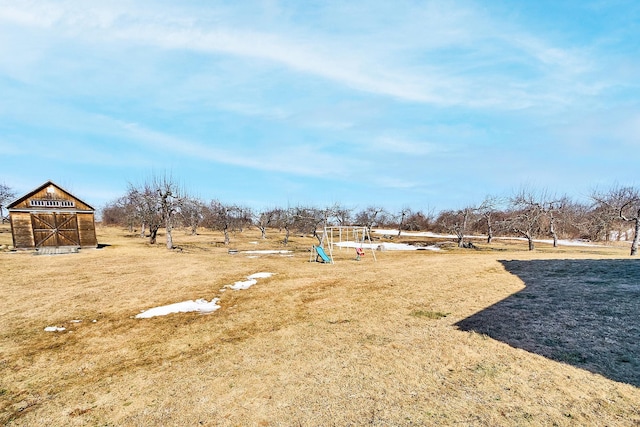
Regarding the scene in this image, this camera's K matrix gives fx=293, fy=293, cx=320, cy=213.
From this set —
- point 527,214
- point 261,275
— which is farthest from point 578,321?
point 527,214

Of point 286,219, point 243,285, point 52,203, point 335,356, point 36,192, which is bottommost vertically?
point 335,356

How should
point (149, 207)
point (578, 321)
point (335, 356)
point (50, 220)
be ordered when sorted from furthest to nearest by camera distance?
point (149, 207) < point (50, 220) < point (578, 321) < point (335, 356)

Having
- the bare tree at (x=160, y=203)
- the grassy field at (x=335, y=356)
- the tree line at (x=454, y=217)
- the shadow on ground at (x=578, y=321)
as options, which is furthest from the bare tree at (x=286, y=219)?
the shadow on ground at (x=578, y=321)

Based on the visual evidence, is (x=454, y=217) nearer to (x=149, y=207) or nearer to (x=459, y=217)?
(x=459, y=217)

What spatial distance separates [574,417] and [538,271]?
1090cm

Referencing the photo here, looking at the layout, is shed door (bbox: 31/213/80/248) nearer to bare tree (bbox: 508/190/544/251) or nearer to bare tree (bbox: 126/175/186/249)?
bare tree (bbox: 126/175/186/249)

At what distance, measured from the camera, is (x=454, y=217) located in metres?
42.5

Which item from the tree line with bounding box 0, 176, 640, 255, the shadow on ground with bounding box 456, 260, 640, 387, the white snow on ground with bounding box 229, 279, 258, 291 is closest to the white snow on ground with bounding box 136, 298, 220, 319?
the white snow on ground with bounding box 229, 279, 258, 291

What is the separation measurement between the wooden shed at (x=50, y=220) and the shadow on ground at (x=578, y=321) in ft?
97.0

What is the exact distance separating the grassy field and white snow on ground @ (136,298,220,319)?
34 cm

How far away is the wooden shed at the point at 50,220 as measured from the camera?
22.5 m

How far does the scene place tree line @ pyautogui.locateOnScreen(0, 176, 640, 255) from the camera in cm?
2598

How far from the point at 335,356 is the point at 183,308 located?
19.1 feet

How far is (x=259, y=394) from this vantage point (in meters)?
4.45
